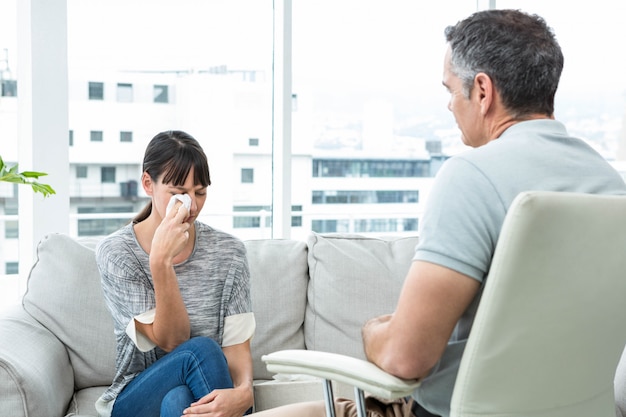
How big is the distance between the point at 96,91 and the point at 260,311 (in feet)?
8.14

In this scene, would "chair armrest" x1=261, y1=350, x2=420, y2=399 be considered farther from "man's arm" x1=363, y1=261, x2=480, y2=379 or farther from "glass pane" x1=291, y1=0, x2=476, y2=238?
"glass pane" x1=291, y1=0, x2=476, y2=238

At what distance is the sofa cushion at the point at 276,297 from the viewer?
8.61 feet

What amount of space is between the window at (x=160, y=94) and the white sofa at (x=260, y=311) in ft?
7.09

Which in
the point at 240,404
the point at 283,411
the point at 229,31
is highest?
the point at 229,31

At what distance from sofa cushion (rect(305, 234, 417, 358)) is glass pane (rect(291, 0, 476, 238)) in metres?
1.59

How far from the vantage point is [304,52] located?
4.34m

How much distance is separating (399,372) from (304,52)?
10.7 ft

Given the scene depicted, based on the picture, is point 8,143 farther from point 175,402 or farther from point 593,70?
point 593,70

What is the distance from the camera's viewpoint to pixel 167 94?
4660mm

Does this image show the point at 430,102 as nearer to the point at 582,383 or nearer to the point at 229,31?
the point at 229,31

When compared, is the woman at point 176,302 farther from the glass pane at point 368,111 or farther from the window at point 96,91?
the window at point 96,91

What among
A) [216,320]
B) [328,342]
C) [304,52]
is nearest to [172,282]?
[216,320]

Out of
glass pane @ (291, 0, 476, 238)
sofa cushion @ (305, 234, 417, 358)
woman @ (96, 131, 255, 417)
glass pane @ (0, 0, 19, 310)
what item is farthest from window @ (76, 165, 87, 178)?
woman @ (96, 131, 255, 417)

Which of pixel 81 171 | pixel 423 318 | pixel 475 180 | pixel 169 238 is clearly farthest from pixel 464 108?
pixel 81 171
